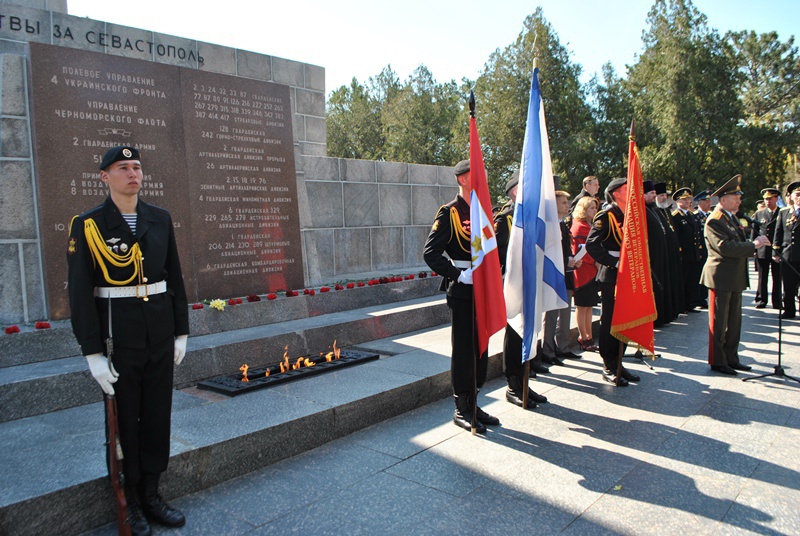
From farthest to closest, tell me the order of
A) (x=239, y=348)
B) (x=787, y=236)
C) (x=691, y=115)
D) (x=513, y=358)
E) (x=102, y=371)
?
(x=691, y=115)
(x=787, y=236)
(x=239, y=348)
(x=513, y=358)
(x=102, y=371)

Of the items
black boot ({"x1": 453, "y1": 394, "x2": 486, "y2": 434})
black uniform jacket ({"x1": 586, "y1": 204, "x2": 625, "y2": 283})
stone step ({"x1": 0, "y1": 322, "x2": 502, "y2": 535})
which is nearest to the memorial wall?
stone step ({"x1": 0, "y1": 322, "x2": 502, "y2": 535})

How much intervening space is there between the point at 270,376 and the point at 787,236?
779cm

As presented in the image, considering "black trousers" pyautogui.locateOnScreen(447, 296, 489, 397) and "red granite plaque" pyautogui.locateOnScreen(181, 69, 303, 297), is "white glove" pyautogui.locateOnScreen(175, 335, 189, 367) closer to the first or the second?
"black trousers" pyautogui.locateOnScreen(447, 296, 489, 397)

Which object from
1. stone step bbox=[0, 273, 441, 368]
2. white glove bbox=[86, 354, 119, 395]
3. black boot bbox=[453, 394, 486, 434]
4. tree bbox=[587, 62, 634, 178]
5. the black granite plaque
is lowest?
black boot bbox=[453, 394, 486, 434]

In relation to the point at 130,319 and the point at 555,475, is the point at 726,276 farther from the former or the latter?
the point at 130,319

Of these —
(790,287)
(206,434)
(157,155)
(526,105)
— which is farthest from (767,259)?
(526,105)

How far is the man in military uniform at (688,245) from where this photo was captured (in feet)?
30.2

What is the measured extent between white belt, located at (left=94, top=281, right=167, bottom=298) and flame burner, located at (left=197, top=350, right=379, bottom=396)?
1630 mm

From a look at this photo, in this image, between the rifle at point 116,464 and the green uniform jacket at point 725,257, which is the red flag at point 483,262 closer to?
the rifle at point 116,464

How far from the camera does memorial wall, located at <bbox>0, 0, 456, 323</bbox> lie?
5109 mm

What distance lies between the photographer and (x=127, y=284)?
9.56ft

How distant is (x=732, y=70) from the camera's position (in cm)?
2966

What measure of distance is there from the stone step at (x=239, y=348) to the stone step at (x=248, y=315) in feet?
0.13

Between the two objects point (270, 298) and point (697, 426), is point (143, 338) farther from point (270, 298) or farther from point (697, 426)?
point (697, 426)
